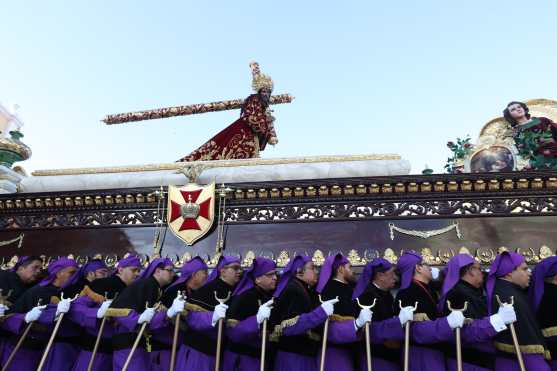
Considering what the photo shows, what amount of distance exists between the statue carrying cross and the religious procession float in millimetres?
2135

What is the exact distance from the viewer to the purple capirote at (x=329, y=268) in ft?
18.4

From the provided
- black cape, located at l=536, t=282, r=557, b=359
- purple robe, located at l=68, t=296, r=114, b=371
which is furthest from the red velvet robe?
black cape, located at l=536, t=282, r=557, b=359

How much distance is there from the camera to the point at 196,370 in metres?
5.37

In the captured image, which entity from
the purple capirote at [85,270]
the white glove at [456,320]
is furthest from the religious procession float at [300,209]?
the white glove at [456,320]

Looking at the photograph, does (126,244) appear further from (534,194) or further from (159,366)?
(534,194)

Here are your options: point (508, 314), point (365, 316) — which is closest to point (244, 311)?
point (365, 316)

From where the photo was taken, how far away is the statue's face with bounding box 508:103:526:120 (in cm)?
1031

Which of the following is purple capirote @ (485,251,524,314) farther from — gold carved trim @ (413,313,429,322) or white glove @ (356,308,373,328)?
white glove @ (356,308,373,328)

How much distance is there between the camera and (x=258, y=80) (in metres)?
13.2

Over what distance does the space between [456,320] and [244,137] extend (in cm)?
878

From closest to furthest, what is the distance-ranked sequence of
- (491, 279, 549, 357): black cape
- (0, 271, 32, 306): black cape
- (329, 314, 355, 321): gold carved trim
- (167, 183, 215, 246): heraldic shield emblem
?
(491, 279, 549, 357): black cape, (329, 314, 355, 321): gold carved trim, (0, 271, 32, 306): black cape, (167, 183, 215, 246): heraldic shield emblem

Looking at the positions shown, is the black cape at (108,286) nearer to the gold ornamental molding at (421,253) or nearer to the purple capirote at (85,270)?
the purple capirote at (85,270)

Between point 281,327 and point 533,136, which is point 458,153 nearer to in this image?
point 533,136

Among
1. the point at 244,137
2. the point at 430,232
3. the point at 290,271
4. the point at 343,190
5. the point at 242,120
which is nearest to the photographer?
the point at 290,271
